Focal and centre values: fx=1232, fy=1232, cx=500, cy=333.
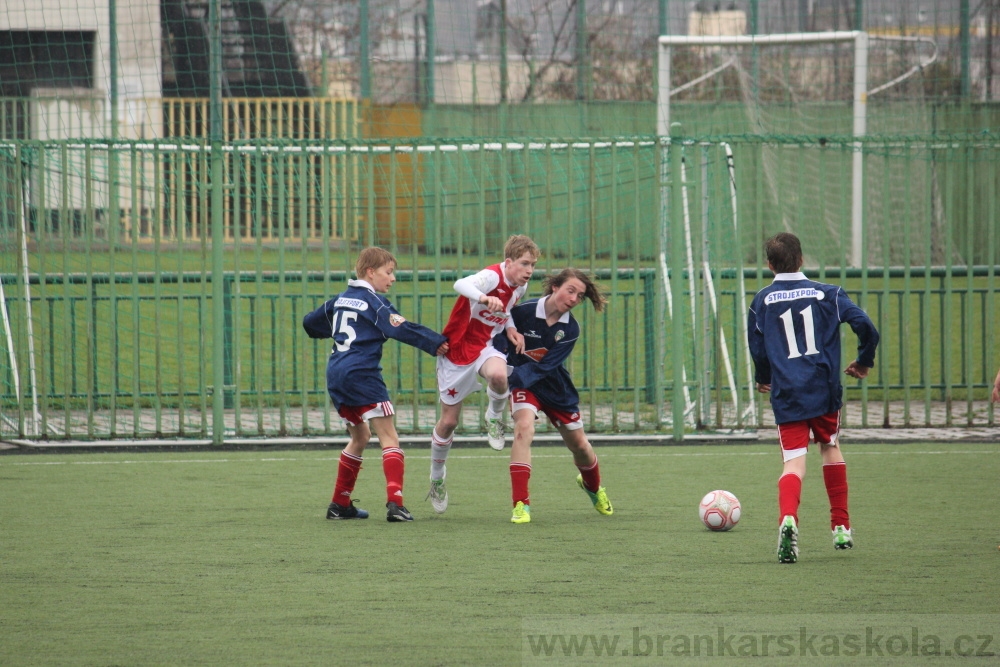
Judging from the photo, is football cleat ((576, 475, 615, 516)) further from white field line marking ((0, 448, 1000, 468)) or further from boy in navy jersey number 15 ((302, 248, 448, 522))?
white field line marking ((0, 448, 1000, 468))

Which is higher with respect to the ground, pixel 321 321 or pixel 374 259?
pixel 374 259

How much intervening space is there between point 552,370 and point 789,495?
5.58 ft

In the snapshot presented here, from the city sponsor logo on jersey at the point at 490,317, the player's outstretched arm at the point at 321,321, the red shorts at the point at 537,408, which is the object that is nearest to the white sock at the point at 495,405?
the red shorts at the point at 537,408

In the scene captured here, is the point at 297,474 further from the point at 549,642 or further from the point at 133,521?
the point at 549,642

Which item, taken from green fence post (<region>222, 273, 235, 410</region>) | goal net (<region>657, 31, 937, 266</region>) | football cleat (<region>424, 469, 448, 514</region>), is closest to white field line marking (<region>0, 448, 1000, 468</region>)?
green fence post (<region>222, 273, 235, 410</region>)

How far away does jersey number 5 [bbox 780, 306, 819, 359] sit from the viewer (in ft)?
19.1

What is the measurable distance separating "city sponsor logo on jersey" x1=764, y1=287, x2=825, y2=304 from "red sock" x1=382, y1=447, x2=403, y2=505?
219 cm

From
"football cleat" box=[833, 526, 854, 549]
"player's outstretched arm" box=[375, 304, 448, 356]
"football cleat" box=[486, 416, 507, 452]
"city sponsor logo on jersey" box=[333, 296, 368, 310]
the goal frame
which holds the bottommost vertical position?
"football cleat" box=[833, 526, 854, 549]

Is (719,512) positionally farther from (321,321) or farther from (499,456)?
(499,456)

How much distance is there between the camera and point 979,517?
6.68 metres

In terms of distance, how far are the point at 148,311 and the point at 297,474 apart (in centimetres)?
879

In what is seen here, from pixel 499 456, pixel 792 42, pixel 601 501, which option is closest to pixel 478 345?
pixel 601 501

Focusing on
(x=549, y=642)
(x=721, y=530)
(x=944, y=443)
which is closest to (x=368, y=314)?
(x=721, y=530)

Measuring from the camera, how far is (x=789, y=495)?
5641mm
